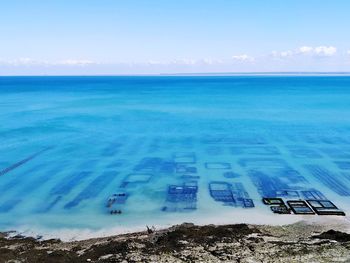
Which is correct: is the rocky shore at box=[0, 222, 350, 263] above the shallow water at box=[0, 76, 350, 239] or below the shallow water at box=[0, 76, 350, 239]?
above

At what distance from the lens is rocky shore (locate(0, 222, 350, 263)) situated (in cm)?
1622

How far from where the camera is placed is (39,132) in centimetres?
5088

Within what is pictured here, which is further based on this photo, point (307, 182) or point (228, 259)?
point (307, 182)

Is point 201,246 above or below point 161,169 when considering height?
above

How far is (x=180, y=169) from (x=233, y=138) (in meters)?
14.3

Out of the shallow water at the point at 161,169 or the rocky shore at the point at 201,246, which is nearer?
the rocky shore at the point at 201,246

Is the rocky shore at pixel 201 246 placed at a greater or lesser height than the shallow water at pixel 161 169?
greater

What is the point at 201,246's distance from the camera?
58.0 feet

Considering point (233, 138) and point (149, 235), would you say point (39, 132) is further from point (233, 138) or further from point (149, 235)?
point (149, 235)

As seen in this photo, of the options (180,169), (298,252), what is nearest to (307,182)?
(180,169)

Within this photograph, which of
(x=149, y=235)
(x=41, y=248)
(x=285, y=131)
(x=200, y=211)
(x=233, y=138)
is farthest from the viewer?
(x=285, y=131)

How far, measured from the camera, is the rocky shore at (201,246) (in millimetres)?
16219

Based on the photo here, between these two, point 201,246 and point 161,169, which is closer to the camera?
point 201,246

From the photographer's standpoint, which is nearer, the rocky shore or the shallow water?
the rocky shore
